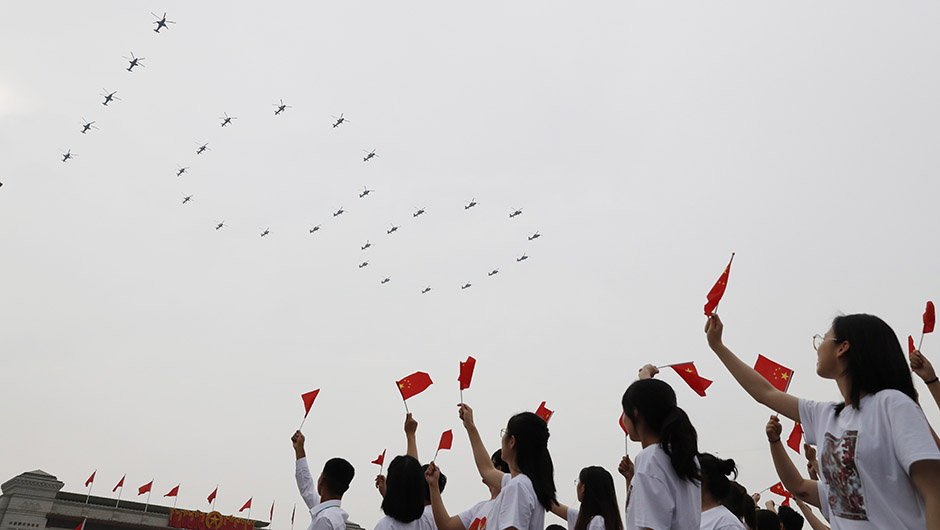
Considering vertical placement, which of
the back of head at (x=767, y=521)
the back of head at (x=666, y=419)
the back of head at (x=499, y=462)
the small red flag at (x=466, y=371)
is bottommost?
the back of head at (x=767, y=521)

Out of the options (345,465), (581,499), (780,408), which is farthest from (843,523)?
(345,465)

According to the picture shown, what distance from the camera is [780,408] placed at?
11.0 ft

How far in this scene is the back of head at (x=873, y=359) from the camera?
2.78 m

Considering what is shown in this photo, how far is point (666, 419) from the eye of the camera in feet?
11.8

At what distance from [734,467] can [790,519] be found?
206 cm

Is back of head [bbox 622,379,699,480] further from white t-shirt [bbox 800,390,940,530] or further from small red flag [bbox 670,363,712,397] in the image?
small red flag [bbox 670,363,712,397]

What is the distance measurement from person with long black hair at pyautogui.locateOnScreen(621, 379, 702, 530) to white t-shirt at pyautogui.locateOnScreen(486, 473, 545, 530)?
3.12 feet

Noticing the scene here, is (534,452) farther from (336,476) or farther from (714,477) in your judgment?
(336,476)

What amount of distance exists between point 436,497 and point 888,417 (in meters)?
3.40

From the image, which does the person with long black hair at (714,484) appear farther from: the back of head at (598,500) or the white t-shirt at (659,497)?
the white t-shirt at (659,497)

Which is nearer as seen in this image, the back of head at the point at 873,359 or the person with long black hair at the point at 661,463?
the back of head at the point at 873,359

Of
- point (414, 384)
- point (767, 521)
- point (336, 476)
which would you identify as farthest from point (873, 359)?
point (414, 384)

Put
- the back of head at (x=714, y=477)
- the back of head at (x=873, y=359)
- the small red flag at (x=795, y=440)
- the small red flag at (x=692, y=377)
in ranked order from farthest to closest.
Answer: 1. the small red flag at (x=795, y=440)
2. the small red flag at (x=692, y=377)
3. the back of head at (x=714, y=477)
4. the back of head at (x=873, y=359)

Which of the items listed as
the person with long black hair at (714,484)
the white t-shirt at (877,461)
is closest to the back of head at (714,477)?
the person with long black hair at (714,484)
